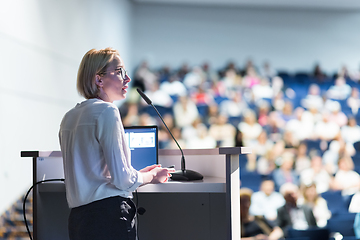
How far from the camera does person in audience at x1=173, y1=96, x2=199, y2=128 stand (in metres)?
5.79

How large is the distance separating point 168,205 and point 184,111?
13.3 feet

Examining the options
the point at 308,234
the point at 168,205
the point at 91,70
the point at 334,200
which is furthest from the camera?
the point at 334,200

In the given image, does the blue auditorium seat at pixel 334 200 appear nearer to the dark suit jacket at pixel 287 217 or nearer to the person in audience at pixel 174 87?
the dark suit jacket at pixel 287 217

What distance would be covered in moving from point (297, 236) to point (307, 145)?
9.08ft

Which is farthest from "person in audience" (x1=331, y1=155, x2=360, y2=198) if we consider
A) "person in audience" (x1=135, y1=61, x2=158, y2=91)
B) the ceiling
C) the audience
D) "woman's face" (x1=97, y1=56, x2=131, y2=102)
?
"woman's face" (x1=97, y1=56, x2=131, y2=102)

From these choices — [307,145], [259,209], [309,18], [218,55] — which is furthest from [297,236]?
[309,18]

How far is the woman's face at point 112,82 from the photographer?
1.23 metres

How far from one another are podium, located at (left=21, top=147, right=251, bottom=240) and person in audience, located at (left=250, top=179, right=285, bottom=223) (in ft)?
9.05

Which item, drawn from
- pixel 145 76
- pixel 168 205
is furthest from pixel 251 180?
pixel 168 205

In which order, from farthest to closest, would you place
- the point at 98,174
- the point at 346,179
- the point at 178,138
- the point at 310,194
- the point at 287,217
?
the point at 178,138
the point at 346,179
the point at 310,194
the point at 287,217
the point at 98,174

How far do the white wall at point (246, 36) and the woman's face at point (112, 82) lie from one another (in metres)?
5.16

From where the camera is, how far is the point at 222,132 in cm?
557

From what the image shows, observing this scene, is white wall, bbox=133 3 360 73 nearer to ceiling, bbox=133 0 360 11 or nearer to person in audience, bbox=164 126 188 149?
ceiling, bbox=133 0 360 11

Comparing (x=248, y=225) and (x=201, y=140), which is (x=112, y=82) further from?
(x=201, y=140)
